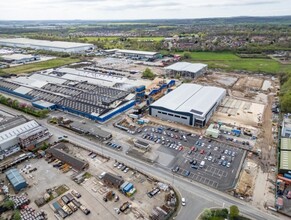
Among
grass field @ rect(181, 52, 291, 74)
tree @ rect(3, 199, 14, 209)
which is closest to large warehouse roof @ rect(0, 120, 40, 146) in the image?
tree @ rect(3, 199, 14, 209)

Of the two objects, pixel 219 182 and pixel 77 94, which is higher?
pixel 77 94

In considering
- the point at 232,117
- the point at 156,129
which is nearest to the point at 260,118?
the point at 232,117

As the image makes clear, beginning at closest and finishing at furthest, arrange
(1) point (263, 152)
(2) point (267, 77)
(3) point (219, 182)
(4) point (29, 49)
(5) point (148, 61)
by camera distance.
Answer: (3) point (219, 182), (1) point (263, 152), (2) point (267, 77), (5) point (148, 61), (4) point (29, 49)

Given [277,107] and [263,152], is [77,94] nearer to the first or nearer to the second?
[263,152]

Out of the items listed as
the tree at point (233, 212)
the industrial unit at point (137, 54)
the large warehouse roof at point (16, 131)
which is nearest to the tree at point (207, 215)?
the tree at point (233, 212)

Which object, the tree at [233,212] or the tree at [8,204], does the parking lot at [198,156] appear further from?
the tree at [8,204]

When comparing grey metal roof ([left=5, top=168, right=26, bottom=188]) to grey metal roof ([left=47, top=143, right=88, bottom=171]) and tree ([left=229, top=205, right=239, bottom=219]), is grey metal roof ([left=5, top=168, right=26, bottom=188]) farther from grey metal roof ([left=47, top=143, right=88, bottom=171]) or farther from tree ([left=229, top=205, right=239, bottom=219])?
tree ([left=229, top=205, right=239, bottom=219])

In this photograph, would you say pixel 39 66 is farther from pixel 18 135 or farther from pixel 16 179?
pixel 16 179
